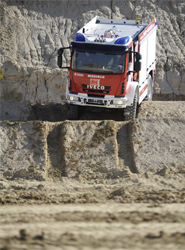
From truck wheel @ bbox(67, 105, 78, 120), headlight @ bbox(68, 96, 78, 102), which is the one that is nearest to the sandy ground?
truck wheel @ bbox(67, 105, 78, 120)

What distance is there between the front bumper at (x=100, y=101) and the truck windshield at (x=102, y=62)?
82 cm

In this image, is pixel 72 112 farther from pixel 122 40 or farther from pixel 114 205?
pixel 114 205

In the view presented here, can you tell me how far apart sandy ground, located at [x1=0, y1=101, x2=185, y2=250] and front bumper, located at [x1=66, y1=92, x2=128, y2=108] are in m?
0.92

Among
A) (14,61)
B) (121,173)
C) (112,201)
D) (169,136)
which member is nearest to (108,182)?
(121,173)

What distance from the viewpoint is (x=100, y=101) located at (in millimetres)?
14703

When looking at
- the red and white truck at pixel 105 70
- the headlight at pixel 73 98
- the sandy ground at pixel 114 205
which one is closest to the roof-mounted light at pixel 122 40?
the red and white truck at pixel 105 70

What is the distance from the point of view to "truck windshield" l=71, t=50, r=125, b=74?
47.2 feet

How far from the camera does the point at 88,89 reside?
14.7 m

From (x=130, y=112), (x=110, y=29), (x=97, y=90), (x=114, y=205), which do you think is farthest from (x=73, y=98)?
(x=114, y=205)

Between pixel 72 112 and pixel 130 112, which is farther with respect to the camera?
pixel 72 112

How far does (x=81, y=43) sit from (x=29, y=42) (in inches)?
412

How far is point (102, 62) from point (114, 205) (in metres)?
5.49

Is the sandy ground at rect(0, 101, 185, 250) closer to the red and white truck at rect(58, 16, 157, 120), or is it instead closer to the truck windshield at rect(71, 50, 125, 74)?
the red and white truck at rect(58, 16, 157, 120)

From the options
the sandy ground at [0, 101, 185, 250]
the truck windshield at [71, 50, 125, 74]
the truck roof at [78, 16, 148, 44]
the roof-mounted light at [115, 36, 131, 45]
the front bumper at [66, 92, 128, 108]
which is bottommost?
the sandy ground at [0, 101, 185, 250]
